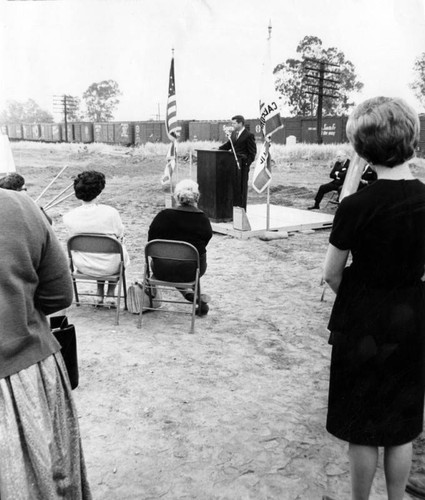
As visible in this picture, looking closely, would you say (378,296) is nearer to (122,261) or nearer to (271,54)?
(122,261)

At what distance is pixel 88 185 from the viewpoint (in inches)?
176

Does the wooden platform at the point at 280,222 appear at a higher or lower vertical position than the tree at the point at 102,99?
lower

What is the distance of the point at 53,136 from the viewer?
157 ft

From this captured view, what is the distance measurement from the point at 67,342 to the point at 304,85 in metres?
29.5

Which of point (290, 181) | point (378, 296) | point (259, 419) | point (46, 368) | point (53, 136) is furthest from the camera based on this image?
point (53, 136)

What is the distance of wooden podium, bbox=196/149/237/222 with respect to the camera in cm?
895

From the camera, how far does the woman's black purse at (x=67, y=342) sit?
1831 millimetres

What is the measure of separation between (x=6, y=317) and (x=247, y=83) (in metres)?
10.4

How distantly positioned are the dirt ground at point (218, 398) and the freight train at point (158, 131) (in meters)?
14.9

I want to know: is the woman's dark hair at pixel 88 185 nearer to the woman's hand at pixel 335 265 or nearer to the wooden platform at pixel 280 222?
the woman's hand at pixel 335 265

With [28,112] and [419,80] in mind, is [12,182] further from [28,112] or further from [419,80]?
[28,112]

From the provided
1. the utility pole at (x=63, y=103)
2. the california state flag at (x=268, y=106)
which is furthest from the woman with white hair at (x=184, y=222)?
the utility pole at (x=63, y=103)

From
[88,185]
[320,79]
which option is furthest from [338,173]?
[320,79]

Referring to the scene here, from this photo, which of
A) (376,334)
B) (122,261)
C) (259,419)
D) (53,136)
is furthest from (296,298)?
(53,136)
